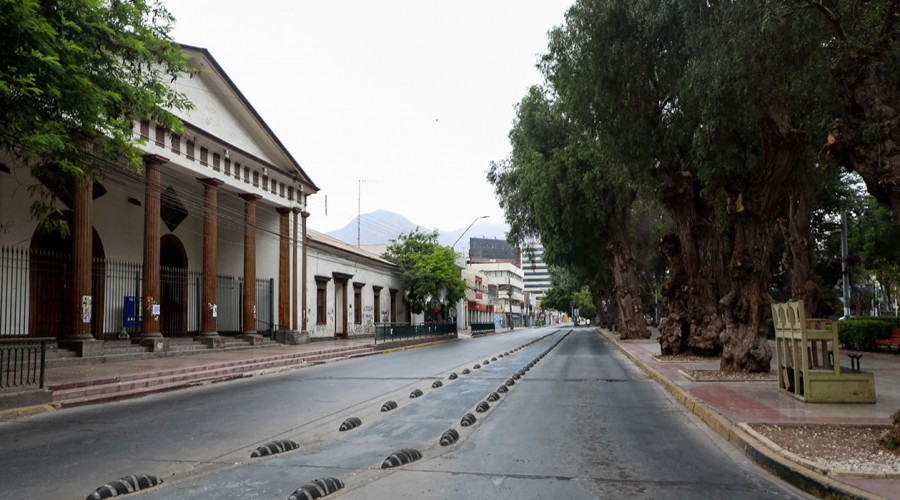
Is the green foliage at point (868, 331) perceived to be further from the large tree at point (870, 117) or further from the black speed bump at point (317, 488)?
the black speed bump at point (317, 488)

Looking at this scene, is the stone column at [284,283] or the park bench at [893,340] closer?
the park bench at [893,340]

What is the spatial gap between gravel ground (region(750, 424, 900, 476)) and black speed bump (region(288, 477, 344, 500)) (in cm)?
436

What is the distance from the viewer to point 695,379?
13.1 m

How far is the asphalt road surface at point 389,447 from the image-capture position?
5527mm

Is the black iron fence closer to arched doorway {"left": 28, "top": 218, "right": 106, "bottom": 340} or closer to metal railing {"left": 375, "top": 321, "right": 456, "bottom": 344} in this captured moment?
arched doorway {"left": 28, "top": 218, "right": 106, "bottom": 340}

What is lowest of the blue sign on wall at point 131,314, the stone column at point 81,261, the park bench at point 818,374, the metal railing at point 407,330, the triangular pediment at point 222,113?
Answer: the metal railing at point 407,330

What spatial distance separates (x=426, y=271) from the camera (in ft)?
140

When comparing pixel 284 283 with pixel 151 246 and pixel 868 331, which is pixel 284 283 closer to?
pixel 151 246

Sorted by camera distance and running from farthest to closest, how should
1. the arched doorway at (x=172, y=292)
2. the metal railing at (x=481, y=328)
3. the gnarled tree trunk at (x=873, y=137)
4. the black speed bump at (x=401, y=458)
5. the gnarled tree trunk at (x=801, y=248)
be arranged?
the metal railing at (x=481, y=328), the arched doorway at (x=172, y=292), the gnarled tree trunk at (x=801, y=248), the gnarled tree trunk at (x=873, y=137), the black speed bump at (x=401, y=458)

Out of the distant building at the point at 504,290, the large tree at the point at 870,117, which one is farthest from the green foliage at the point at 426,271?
the distant building at the point at 504,290

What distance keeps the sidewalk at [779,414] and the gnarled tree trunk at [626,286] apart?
17439 millimetres

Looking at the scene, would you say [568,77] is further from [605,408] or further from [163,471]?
[163,471]

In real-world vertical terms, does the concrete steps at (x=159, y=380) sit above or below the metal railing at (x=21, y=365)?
below

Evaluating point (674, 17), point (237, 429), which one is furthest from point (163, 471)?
point (674, 17)
